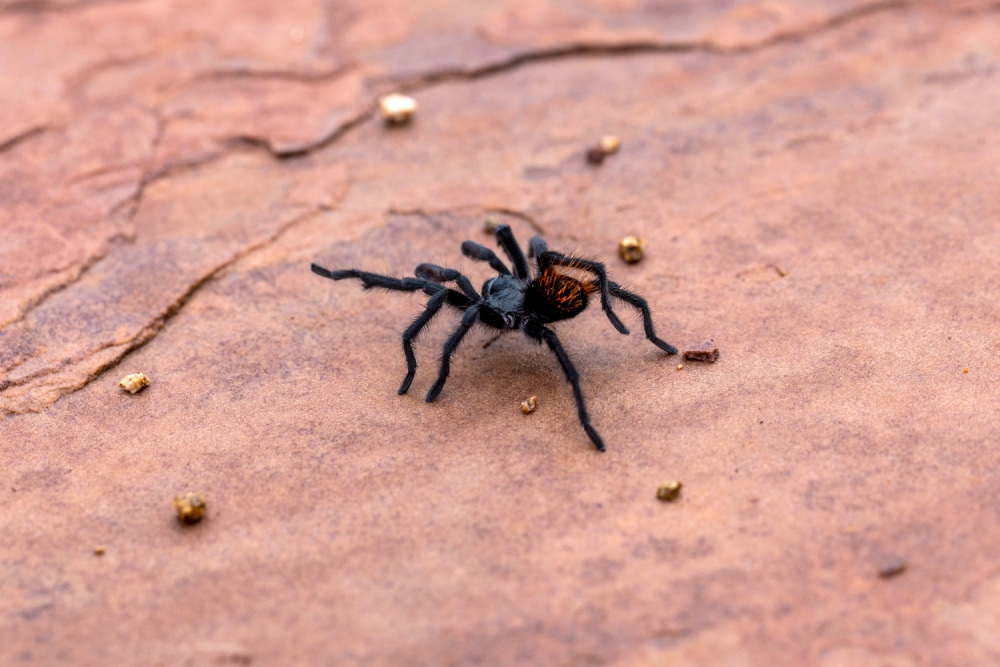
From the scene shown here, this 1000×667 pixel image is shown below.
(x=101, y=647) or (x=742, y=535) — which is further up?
(x=742, y=535)

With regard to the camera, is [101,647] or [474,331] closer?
[101,647]

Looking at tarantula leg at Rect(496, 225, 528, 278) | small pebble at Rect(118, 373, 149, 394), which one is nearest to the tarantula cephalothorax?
tarantula leg at Rect(496, 225, 528, 278)

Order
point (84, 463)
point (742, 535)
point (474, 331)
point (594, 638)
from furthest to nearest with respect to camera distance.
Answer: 1. point (474, 331)
2. point (84, 463)
3. point (742, 535)
4. point (594, 638)

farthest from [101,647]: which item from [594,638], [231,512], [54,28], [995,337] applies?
[54,28]

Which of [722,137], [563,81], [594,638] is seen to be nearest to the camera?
[594,638]

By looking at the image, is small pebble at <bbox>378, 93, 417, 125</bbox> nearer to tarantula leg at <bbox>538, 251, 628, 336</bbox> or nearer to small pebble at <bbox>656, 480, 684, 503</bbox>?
tarantula leg at <bbox>538, 251, 628, 336</bbox>

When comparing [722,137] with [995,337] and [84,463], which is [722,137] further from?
[84,463]
